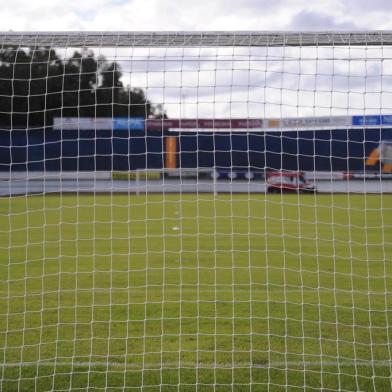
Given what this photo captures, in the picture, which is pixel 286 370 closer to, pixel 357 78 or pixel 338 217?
pixel 357 78

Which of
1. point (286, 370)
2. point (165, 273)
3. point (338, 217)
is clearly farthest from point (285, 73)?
point (338, 217)

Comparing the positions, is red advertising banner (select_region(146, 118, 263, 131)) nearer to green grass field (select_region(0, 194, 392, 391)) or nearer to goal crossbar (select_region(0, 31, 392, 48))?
green grass field (select_region(0, 194, 392, 391))

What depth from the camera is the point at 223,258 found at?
10898mm

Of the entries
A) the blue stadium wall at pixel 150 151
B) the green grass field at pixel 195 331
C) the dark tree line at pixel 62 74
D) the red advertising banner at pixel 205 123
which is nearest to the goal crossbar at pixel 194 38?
the dark tree line at pixel 62 74

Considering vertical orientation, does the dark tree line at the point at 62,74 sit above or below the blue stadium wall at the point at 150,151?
above

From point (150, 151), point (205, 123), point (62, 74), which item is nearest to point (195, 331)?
point (62, 74)

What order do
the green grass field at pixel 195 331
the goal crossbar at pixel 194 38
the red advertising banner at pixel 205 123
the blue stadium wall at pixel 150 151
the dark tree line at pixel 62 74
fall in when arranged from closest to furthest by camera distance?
the green grass field at pixel 195 331 → the goal crossbar at pixel 194 38 → the dark tree line at pixel 62 74 → the red advertising banner at pixel 205 123 → the blue stadium wall at pixel 150 151

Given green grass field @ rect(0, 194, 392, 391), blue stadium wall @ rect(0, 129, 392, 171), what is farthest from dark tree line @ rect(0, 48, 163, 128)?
blue stadium wall @ rect(0, 129, 392, 171)

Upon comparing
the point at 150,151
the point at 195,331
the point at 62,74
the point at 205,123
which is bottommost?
the point at 150,151

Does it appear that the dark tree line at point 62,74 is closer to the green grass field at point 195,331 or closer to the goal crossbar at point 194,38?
the goal crossbar at point 194,38

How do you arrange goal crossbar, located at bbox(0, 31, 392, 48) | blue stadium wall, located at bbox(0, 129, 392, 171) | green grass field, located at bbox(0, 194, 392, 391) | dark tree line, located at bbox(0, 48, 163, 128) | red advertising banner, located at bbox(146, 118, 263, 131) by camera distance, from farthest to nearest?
blue stadium wall, located at bbox(0, 129, 392, 171)
red advertising banner, located at bbox(146, 118, 263, 131)
dark tree line, located at bbox(0, 48, 163, 128)
goal crossbar, located at bbox(0, 31, 392, 48)
green grass field, located at bbox(0, 194, 392, 391)

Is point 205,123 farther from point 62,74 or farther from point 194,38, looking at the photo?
point 194,38

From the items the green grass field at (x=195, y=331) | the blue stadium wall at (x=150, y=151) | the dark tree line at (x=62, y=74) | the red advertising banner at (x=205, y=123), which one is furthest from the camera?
the blue stadium wall at (x=150, y=151)

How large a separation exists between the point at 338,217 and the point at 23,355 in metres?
14.0
